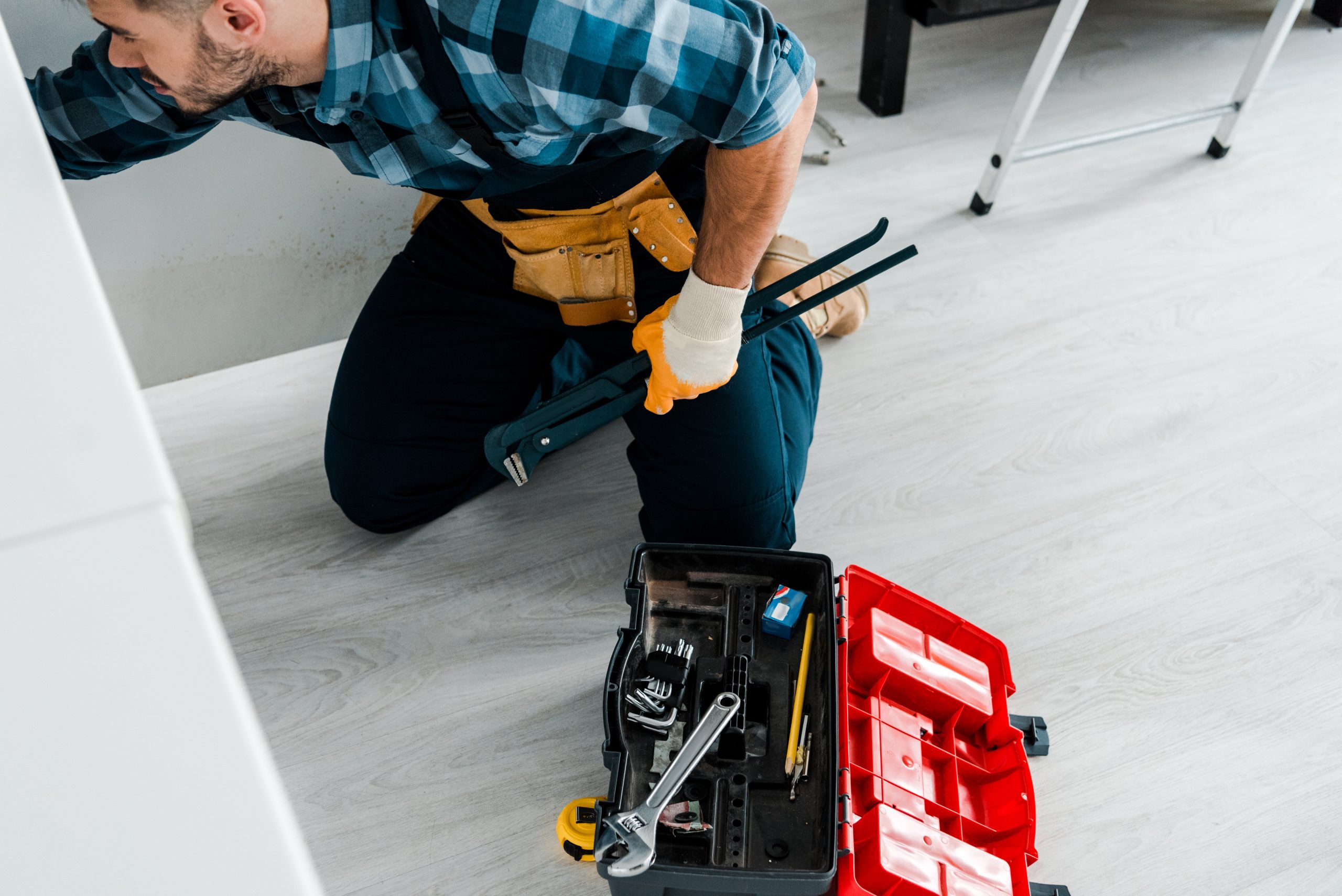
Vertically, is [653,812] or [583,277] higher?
[583,277]

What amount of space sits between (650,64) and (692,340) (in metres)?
0.32

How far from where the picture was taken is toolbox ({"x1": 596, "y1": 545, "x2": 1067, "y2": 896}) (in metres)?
0.93

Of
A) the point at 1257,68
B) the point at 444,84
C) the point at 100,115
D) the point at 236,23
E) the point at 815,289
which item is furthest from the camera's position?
the point at 1257,68

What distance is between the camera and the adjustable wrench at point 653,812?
34.5 inches

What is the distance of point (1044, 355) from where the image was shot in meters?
1.55

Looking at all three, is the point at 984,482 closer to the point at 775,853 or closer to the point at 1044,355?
the point at 1044,355

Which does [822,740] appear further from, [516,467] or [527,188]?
[527,188]

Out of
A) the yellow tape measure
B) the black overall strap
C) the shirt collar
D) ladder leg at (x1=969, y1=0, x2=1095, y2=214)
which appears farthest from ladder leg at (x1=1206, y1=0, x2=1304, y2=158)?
the yellow tape measure

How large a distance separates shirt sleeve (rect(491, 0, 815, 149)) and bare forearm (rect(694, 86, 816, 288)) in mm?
48

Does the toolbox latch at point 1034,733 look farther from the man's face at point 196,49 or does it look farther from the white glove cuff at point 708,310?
the man's face at point 196,49

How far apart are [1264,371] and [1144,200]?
0.43 meters

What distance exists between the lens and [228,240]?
1.32 meters

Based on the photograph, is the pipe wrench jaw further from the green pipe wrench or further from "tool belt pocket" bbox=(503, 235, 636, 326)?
"tool belt pocket" bbox=(503, 235, 636, 326)

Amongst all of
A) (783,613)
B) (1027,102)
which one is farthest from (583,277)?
(1027,102)
